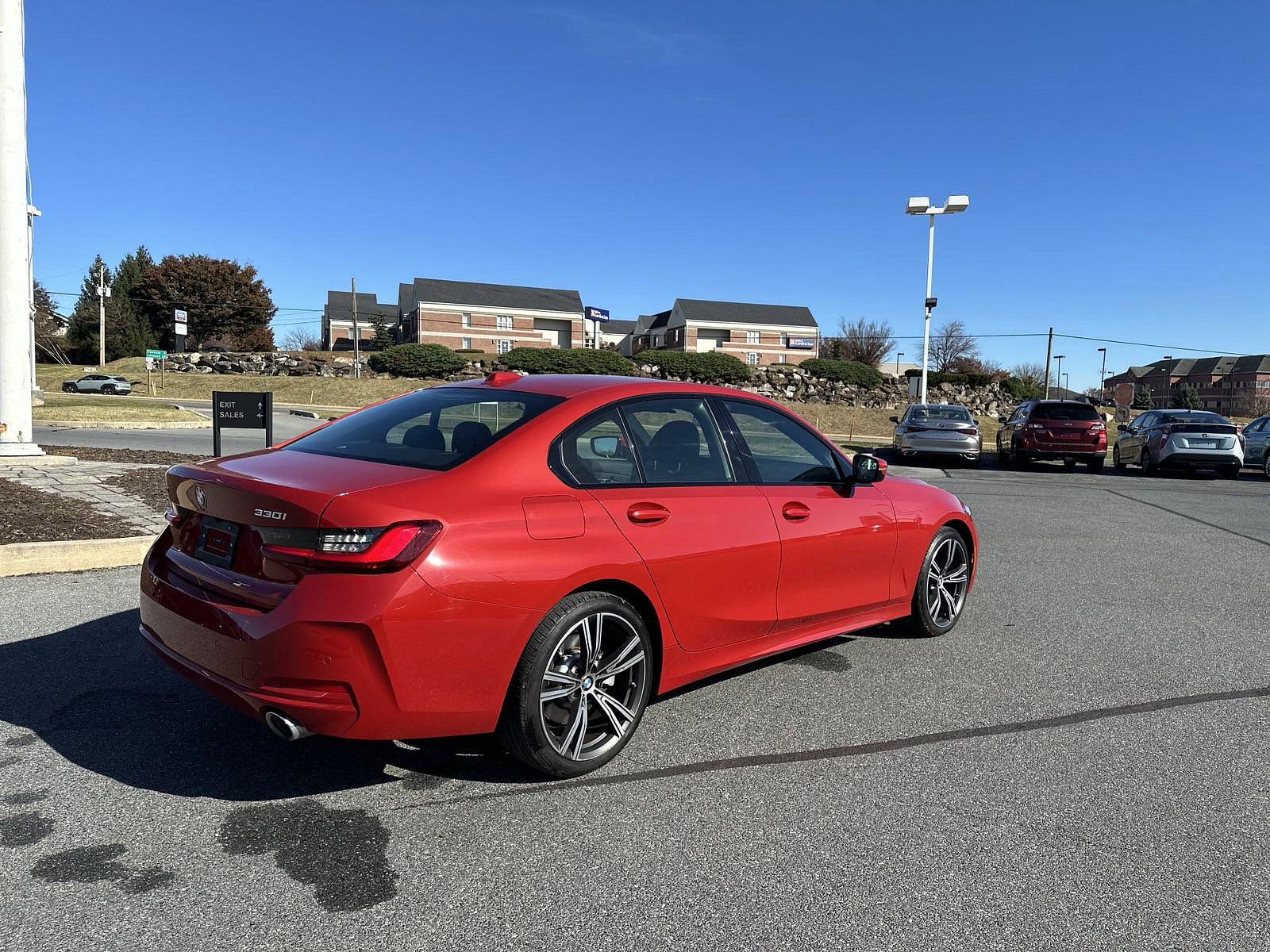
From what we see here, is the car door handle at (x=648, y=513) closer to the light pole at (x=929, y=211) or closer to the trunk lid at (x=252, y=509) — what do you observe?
the trunk lid at (x=252, y=509)

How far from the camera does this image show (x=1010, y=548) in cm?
898

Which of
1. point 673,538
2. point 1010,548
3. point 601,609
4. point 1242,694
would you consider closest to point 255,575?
point 601,609

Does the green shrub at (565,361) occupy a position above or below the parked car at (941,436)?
above

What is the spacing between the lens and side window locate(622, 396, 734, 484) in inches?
156

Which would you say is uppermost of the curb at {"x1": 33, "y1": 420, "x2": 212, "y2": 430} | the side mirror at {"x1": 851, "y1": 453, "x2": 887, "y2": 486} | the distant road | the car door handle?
the side mirror at {"x1": 851, "y1": 453, "x2": 887, "y2": 486}

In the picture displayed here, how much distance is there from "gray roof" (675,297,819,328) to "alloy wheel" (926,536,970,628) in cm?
8403

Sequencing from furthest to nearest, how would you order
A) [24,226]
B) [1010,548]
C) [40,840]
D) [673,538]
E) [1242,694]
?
[24,226]
[1010,548]
[1242,694]
[673,538]
[40,840]

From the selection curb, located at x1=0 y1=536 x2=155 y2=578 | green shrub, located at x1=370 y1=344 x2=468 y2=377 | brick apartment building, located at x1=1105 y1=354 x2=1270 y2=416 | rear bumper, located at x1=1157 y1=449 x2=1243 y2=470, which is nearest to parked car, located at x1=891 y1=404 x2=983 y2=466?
rear bumper, located at x1=1157 y1=449 x2=1243 y2=470

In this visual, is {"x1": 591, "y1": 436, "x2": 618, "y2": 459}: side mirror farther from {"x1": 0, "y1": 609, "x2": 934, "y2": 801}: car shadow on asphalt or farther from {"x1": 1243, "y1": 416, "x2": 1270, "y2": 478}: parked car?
{"x1": 1243, "y1": 416, "x2": 1270, "y2": 478}: parked car

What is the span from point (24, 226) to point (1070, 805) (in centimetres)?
1370

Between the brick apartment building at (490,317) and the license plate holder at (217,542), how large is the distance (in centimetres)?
7541

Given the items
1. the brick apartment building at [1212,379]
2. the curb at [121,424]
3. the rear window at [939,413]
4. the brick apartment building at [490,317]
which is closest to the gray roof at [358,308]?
the brick apartment building at [490,317]

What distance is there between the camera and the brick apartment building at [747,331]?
8844 cm

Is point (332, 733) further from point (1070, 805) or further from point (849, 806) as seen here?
point (1070, 805)
